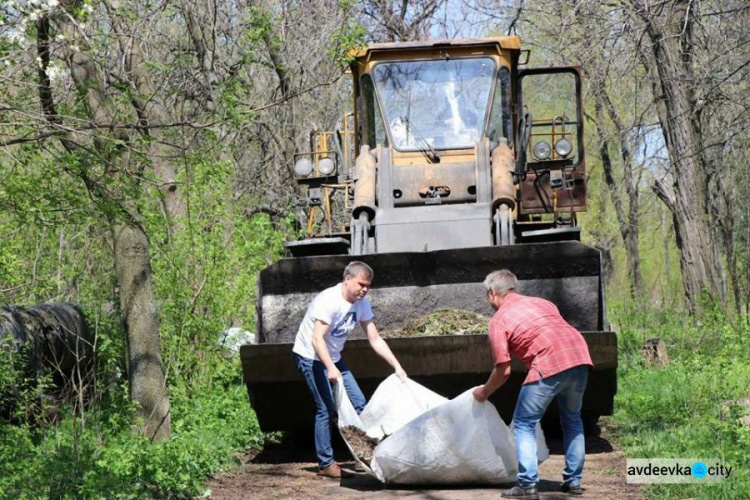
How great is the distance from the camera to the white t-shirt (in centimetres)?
822

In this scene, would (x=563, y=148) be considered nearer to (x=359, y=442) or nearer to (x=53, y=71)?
(x=359, y=442)

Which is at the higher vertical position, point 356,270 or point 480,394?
point 356,270

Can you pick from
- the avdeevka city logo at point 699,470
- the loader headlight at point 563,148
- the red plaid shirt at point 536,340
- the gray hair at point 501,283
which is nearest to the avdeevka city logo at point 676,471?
the avdeevka city logo at point 699,470

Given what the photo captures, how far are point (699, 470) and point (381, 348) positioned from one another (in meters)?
2.46

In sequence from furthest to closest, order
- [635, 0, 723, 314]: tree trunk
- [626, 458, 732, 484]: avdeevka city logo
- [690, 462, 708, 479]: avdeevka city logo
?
[635, 0, 723, 314]: tree trunk
[690, 462, 708, 479]: avdeevka city logo
[626, 458, 732, 484]: avdeevka city logo

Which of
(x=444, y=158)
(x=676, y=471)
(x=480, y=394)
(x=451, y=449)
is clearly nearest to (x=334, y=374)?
(x=451, y=449)

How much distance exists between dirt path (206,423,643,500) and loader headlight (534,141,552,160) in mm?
2874

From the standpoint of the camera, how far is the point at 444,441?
294 inches

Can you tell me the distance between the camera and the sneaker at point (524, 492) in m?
6.98

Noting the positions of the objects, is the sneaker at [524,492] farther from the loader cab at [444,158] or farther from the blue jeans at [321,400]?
the loader cab at [444,158]

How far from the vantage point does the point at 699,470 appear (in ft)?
24.6

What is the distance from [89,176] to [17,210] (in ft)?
1.86

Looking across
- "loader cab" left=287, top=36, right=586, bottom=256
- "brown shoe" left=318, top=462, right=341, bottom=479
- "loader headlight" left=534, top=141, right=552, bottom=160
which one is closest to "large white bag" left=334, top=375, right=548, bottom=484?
"brown shoe" left=318, top=462, right=341, bottom=479

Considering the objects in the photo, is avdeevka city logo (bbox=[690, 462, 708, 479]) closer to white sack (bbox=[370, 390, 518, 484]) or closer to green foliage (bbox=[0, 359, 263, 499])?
white sack (bbox=[370, 390, 518, 484])
